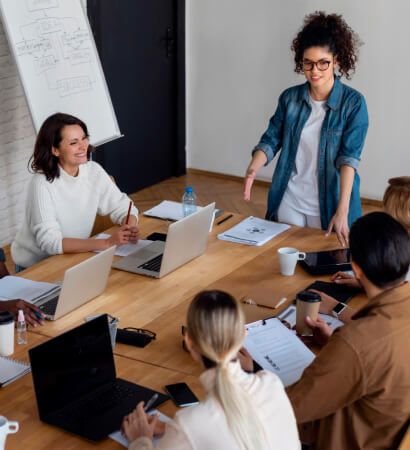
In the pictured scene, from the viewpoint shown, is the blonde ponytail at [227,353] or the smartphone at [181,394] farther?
the smartphone at [181,394]

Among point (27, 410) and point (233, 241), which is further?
point (233, 241)

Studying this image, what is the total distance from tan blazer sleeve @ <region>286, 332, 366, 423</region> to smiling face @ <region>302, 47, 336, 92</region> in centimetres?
183

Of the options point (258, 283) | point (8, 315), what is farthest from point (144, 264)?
point (8, 315)

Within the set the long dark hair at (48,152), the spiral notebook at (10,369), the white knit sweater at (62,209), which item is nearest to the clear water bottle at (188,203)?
the white knit sweater at (62,209)

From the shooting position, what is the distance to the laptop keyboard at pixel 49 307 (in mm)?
2742

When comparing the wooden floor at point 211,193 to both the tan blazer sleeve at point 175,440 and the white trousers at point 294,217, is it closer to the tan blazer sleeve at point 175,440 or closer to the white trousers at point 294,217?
the white trousers at point 294,217

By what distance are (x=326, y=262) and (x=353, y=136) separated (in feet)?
2.46

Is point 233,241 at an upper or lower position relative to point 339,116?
lower

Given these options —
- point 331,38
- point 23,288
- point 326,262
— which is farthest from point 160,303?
point 331,38

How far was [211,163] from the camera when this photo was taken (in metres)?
6.89

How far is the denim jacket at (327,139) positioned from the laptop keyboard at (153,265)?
0.88m

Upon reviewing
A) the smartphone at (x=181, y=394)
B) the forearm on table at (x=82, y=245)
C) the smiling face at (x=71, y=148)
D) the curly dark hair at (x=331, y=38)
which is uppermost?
the curly dark hair at (x=331, y=38)

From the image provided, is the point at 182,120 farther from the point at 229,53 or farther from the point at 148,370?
the point at 148,370

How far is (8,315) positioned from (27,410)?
1.25 ft
